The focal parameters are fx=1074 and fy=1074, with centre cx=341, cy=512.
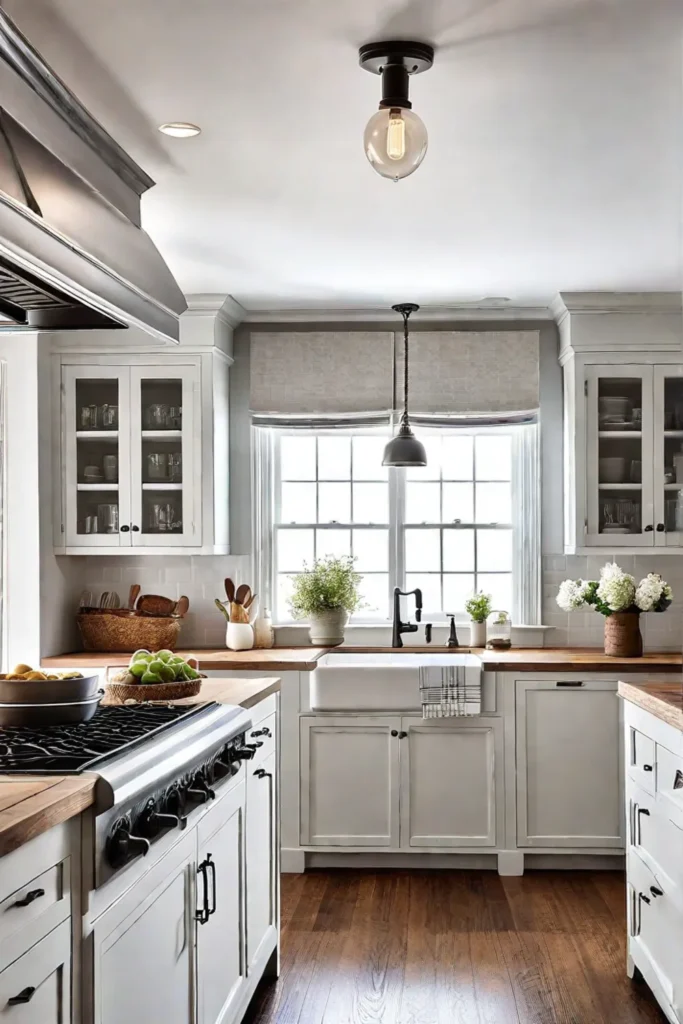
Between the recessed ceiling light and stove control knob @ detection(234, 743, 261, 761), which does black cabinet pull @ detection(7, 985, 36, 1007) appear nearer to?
stove control knob @ detection(234, 743, 261, 761)

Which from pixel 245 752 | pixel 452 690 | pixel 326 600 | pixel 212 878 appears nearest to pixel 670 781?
pixel 245 752

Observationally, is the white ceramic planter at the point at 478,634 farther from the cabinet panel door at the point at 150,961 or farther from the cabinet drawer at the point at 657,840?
the cabinet panel door at the point at 150,961

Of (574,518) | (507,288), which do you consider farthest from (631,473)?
(507,288)

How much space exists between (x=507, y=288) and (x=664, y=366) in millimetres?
904

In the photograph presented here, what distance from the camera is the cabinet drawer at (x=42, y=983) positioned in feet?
5.50

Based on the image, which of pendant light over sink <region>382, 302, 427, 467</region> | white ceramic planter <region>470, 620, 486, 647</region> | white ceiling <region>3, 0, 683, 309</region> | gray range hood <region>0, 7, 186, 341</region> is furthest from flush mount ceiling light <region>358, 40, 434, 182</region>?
white ceramic planter <region>470, 620, 486, 647</region>

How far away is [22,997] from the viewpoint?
1.71m

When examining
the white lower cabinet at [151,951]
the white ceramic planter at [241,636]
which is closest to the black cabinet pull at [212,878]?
the white lower cabinet at [151,951]

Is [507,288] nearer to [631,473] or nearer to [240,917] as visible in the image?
[631,473]

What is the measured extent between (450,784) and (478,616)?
3.10 ft

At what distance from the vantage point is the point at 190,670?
3453 mm

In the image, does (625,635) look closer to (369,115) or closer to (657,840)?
(657,840)

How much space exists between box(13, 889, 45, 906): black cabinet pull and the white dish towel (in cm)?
332

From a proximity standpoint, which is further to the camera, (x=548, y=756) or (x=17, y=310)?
(x=548, y=756)
